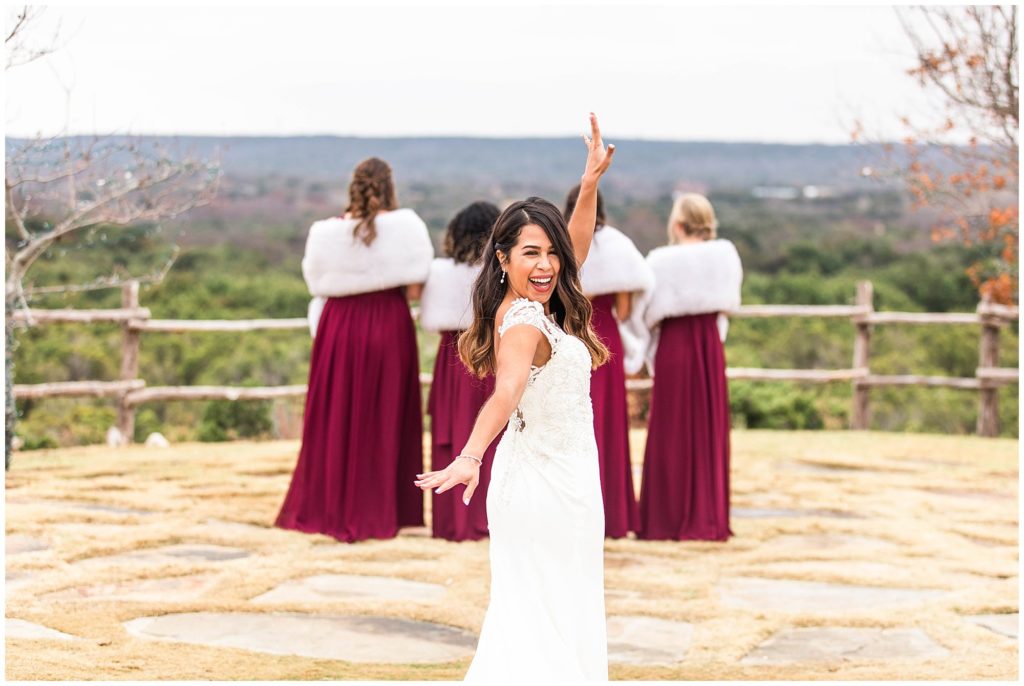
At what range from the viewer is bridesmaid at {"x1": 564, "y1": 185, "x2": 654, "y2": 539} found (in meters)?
5.96

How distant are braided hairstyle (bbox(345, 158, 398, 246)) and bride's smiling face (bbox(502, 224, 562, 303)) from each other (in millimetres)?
2885

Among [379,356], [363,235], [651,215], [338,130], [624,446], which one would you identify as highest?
[338,130]

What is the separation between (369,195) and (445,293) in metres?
0.57

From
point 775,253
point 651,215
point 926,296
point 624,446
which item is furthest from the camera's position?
point 651,215

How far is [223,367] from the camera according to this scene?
16359 millimetres

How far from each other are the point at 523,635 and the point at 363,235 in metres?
3.19

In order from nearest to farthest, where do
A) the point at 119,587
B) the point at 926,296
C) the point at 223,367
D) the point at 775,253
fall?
the point at 119,587
the point at 223,367
the point at 926,296
the point at 775,253

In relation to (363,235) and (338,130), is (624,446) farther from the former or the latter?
(338,130)

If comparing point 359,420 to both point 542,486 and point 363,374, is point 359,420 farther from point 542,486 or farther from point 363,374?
point 542,486

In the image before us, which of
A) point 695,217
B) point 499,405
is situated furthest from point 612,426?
point 499,405

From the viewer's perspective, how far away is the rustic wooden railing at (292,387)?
8977mm

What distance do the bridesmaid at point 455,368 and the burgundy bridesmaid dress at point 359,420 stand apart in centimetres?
15

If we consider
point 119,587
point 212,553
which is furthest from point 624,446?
point 119,587

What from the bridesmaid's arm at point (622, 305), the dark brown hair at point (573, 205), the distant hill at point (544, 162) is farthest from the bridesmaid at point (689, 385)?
the distant hill at point (544, 162)
